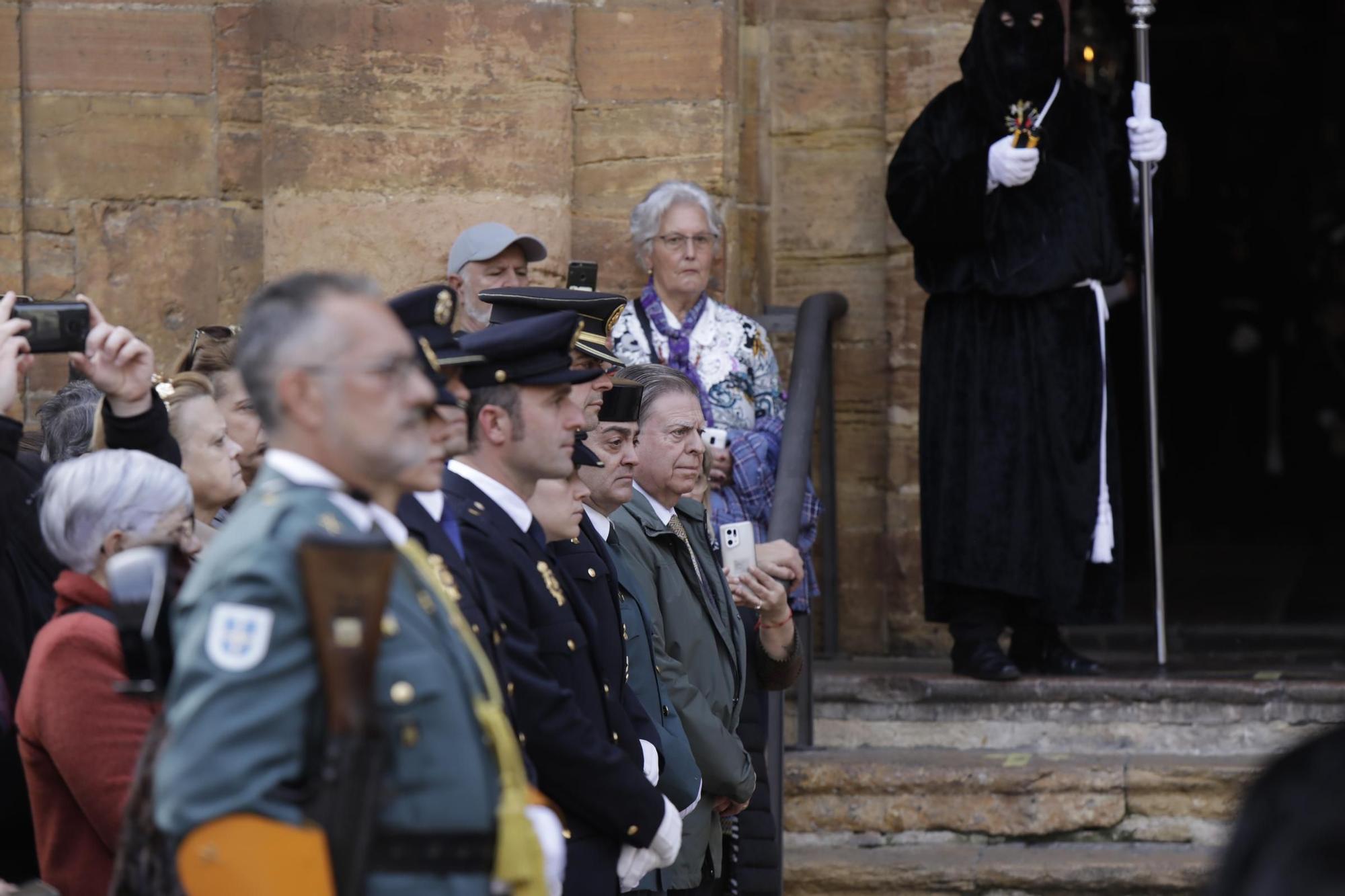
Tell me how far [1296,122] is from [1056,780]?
866 cm

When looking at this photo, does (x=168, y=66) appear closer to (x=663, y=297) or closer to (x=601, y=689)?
(x=663, y=297)

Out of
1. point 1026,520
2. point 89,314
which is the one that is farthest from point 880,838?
point 89,314

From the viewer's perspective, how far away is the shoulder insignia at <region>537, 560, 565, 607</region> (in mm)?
3648

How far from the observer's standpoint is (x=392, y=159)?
6320 millimetres

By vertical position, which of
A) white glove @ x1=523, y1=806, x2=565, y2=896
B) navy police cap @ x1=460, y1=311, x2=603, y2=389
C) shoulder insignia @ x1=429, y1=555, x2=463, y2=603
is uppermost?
navy police cap @ x1=460, y1=311, x2=603, y2=389

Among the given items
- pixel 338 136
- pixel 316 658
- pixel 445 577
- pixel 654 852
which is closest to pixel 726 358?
pixel 338 136

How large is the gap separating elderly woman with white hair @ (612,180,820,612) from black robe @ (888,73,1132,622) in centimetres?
52

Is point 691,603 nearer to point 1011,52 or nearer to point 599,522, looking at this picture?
point 599,522

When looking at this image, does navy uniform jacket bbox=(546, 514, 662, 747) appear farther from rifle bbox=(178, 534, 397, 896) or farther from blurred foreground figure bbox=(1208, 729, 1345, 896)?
blurred foreground figure bbox=(1208, 729, 1345, 896)

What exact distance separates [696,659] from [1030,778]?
167cm

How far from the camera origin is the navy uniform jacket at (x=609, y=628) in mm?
3877

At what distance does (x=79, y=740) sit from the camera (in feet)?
10.2

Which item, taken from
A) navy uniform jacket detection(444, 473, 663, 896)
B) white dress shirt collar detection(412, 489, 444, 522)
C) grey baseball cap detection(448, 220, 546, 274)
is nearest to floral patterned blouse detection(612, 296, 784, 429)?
grey baseball cap detection(448, 220, 546, 274)

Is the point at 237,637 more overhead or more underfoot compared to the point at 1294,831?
more overhead
